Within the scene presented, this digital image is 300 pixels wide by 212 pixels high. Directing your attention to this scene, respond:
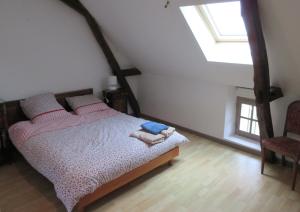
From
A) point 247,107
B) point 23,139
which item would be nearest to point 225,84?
point 247,107

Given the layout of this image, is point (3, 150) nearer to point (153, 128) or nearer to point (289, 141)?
point (153, 128)

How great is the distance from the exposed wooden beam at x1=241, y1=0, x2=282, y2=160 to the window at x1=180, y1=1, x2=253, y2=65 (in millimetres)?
307

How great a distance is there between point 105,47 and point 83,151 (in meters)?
2.23

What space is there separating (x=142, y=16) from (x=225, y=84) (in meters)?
1.47

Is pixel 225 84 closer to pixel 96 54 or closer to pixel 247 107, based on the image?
pixel 247 107

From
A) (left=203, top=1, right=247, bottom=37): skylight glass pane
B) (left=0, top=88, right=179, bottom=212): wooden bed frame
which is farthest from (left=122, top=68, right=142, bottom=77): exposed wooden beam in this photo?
(left=203, top=1, right=247, bottom=37): skylight glass pane

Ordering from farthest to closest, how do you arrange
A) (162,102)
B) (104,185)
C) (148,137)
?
1. (162,102)
2. (148,137)
3. (104,185)

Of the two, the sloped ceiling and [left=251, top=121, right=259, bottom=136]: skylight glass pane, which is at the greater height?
the sloped ceiling

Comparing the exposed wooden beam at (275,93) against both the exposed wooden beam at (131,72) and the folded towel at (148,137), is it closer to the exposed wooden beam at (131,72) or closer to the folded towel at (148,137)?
the folded towel at (148,137)

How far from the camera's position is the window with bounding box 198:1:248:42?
117 inches

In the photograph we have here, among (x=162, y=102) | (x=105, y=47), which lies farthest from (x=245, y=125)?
(x=105, y=47)

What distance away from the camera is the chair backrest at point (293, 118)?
293 centimetres

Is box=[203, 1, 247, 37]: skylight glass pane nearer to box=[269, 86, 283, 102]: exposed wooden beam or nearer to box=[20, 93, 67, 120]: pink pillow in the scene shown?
box=[269, 86, 283, 102]: exposed wooden beam

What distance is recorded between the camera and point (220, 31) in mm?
3248
